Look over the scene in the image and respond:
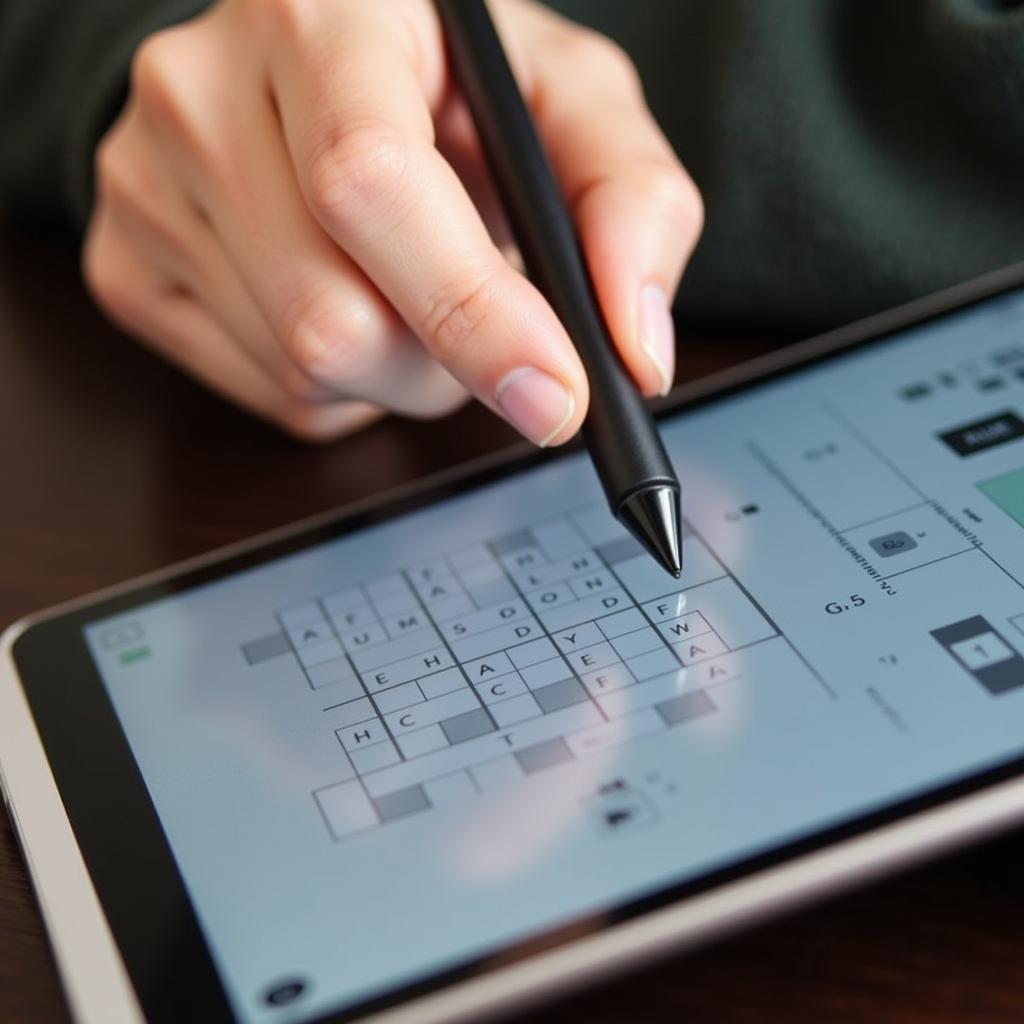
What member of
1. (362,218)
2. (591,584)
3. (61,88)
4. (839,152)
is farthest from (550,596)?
(61,88)

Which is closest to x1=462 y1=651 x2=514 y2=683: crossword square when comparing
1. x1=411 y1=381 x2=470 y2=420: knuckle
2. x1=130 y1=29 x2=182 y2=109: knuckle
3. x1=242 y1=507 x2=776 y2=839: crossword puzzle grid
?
x1=242 y1=507 x2=776 y2=839: crossword puzzle grid

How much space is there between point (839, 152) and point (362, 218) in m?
0.20

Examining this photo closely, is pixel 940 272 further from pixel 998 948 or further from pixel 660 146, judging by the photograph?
pixel 998 948

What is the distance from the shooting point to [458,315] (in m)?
0.33

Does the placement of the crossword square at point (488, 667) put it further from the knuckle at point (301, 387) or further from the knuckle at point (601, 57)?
the knuckle at point (601, 57)

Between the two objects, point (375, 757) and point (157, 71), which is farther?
point (157, 71)

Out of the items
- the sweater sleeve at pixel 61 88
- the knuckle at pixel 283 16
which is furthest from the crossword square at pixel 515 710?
the sweater sleeve at pixel 61 88

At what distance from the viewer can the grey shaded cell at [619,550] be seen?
0.35 m

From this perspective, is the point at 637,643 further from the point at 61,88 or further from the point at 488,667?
the point at 61,88

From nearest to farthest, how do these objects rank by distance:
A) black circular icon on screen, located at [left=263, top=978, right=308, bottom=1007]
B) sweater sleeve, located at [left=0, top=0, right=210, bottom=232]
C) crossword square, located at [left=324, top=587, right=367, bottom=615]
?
black circular icon on screen, located at [left=263, top=978, right=308, bottom=1007], crossword square, located at [left=324, top=587, right=367, bottom=615], sweater sleeve, located at [left=0, top=0, right=210, bottom=232]

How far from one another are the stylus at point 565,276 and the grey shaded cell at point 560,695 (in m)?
0.04

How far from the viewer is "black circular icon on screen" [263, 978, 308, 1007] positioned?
0.82 ft

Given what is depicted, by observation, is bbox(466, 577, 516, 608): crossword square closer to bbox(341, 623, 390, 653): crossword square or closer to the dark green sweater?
bbox(341, 623, 390, 653): crossword square

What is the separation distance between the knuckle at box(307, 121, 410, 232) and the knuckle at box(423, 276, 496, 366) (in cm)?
3
